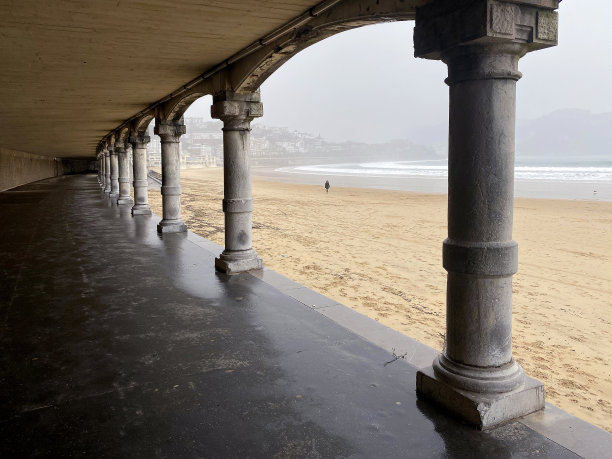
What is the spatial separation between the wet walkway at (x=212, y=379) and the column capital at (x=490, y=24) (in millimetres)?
2279

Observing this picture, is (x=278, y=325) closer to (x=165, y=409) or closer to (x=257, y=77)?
(x=165, y=409)

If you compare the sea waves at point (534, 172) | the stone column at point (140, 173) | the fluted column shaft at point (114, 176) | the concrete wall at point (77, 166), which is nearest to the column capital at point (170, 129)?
the stone column at point (140, 173)

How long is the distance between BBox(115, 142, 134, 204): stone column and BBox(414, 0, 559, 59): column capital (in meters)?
15.4

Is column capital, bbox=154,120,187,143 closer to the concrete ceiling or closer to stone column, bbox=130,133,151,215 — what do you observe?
the concrete ceiling

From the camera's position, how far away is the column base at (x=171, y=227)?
10.0 m

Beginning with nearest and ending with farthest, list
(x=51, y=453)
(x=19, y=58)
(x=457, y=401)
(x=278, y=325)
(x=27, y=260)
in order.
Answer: (x=51, y=453)
(x=457, y=401)
(x=278, y=325)
(x=19, y=58)
(x=27, y=260)

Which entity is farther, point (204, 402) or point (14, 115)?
point (14, 115)

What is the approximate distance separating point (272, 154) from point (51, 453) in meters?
178

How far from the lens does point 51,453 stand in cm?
251

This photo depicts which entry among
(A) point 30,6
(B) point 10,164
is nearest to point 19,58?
(A) point 30,6

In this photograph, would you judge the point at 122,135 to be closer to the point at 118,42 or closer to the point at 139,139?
the point at 139,139

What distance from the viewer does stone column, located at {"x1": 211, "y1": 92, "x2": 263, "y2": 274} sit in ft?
21.2

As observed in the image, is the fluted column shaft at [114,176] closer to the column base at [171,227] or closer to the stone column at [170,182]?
the stone column at [170,182]

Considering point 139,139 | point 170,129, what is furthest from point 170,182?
point 139,139
